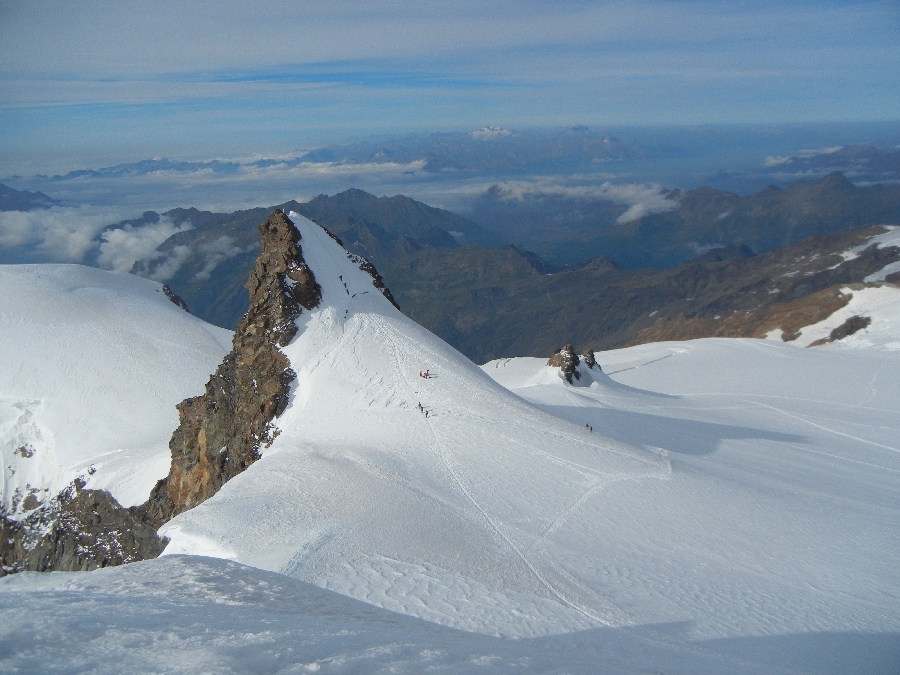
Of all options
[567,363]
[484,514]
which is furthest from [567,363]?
[484,514]

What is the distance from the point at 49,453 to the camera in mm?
39750

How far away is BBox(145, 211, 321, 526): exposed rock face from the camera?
28.9 m

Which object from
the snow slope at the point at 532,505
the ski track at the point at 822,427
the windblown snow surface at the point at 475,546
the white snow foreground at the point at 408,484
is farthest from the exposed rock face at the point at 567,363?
the white snow foreground at the point at 408,484

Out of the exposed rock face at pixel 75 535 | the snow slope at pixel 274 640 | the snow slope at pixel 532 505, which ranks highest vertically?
the snow slope at pixel 274 640

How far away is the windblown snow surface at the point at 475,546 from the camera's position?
30.0 feet

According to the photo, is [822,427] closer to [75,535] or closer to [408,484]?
[408,484]

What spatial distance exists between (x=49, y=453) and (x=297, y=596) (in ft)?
120

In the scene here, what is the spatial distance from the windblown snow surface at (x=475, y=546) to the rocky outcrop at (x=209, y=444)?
126 centimetres

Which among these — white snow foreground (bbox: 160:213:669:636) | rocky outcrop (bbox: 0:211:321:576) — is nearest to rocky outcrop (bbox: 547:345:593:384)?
white snow foreground (bbox: 160:213:669:636)

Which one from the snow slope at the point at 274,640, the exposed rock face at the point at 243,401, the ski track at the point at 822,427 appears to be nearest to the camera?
the snow slope at the point at 274,640

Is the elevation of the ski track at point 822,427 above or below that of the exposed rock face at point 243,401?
below

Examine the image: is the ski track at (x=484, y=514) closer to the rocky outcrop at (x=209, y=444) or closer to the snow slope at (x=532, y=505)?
the snow slope at (x=532, y=505)

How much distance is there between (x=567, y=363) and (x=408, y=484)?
35112 millimetres

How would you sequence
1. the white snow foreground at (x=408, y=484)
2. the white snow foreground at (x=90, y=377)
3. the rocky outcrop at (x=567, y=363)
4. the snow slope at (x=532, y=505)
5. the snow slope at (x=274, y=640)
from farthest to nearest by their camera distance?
the rocky outcrop at (x=567, y=363)
the white snow foreground at (x=90, y=377)
the snow slope at (x=532, y=505)
the white snow foreground at (x=408, y=484)
the snow slope at (x=274, y=640)
